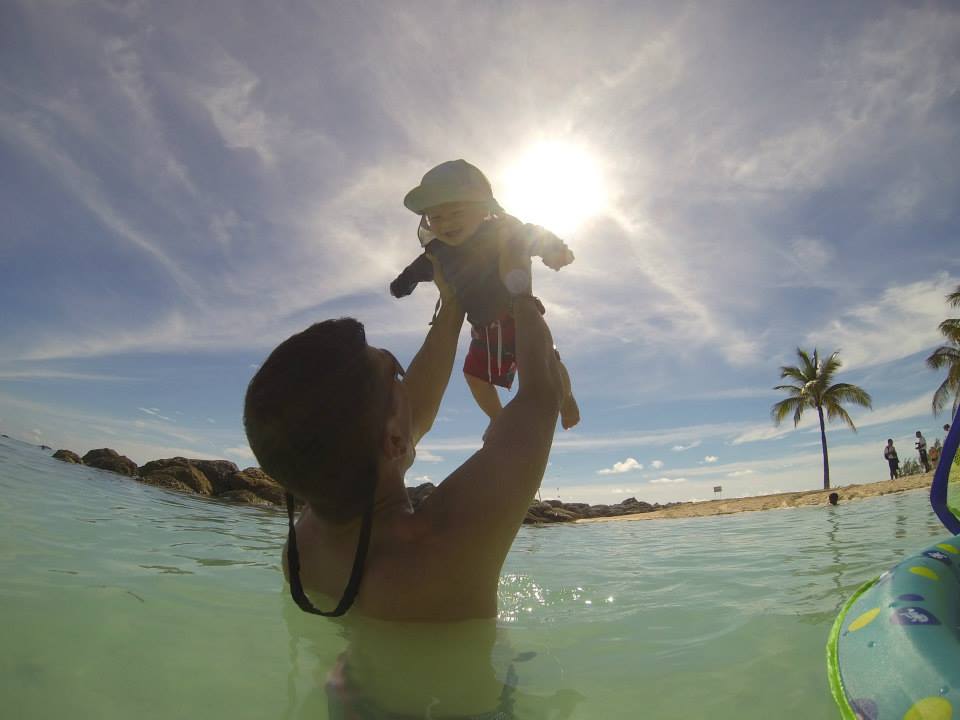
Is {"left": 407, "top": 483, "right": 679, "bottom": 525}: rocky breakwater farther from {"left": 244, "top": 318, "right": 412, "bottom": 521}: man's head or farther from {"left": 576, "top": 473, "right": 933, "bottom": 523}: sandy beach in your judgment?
{"left": 244, "top": 318, "right": 412, "bottom": 521}: man's head

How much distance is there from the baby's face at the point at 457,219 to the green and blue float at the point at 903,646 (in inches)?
101

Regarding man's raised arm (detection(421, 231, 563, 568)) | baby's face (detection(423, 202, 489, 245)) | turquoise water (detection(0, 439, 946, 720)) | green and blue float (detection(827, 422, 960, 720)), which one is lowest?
turquoise water (detection(0, 439, 946, 720))

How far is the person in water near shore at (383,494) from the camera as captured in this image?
140cm

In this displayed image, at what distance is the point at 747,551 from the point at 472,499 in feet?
18.3

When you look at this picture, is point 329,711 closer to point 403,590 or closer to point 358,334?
point 403,590

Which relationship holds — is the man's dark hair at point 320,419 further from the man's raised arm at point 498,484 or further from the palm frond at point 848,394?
the palm frond at point 848,394

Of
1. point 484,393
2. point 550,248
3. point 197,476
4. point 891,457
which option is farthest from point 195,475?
point 891,457

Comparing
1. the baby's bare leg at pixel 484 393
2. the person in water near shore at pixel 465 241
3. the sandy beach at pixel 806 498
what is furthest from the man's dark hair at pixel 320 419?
the sandy beach at pixel 806 498

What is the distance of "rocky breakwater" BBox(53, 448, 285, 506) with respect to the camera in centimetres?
1539

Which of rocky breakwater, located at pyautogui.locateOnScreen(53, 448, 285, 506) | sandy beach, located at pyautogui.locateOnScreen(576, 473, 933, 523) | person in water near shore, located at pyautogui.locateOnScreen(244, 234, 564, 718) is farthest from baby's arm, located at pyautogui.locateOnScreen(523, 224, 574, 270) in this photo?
sandy beach, located at pyautogui.locateOnScreen(576, 473, 933, 523)

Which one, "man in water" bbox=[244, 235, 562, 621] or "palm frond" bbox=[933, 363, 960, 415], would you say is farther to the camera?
"palm frond" bbox=[933, 363, 960, 415]

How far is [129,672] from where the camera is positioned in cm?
155

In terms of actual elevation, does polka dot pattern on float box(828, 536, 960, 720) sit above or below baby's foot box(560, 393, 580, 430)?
below

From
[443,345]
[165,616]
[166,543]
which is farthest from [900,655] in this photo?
[166,543]
